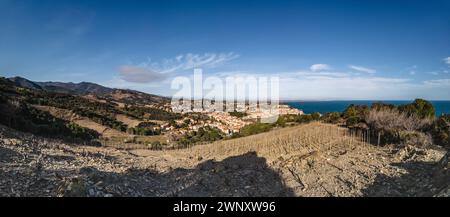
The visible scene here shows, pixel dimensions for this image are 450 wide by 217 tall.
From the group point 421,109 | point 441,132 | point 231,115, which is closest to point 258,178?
point 441,132

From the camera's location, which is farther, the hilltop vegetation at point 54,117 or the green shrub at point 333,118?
the green shrub at point 333,118

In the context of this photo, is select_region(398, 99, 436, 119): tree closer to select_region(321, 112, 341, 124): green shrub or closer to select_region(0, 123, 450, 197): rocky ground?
select_region(321, 112, 341, 124): green shrub

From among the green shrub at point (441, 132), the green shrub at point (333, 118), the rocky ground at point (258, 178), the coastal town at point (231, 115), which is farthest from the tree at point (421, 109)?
the coastal town at point (231, 115)

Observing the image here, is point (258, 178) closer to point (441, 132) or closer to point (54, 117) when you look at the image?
point (441, 132)

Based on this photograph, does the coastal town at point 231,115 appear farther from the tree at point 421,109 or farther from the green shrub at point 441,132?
the green shrub at point 441,132

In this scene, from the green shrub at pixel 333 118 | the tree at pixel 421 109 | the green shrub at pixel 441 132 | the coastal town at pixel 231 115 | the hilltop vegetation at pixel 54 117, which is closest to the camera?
the green shrub at pixel 441 132

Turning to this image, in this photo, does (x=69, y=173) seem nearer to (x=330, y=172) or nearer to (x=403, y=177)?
(x=330, y=172)

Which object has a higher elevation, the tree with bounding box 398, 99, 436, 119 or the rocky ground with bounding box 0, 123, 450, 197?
the tree with bounding box 398, 99, 436, 119

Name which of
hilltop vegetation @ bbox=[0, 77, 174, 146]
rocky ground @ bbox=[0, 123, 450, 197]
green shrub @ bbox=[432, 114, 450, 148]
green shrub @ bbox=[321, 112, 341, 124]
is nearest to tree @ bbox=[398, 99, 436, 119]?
green shrub @ bbox=[432, 114, 450, 148]

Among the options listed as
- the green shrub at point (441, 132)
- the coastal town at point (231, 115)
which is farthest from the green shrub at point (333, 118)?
the green shrub at point (441, 132)

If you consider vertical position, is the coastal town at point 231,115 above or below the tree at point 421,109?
below

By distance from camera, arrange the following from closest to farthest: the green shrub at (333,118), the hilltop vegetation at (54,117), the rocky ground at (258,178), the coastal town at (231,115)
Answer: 1. the rocky ground at (258,178)
2. the hilltop vegetation at (54,117)
3. the green shrub at (333,118)
4. the coastal town at (231,115)

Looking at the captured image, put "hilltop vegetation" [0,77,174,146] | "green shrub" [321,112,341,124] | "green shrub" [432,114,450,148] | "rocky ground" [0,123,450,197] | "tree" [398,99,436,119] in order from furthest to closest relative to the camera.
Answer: "green shrub" [321,112,341,124] → "hilltop vegetation" [0,77,174,146] → "tree" [398,99,436,119] → "green shrub" [432,114,450,148] → "rocky ground" [0,123,450,197]
